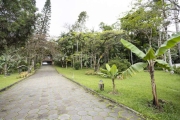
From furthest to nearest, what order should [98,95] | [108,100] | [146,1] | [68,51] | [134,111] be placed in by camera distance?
[68,51] < [146,1] < [98,95] < [108,100] < [134,111]

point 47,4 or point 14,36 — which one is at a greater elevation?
point 47,4

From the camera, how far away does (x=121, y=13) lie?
1133 cm

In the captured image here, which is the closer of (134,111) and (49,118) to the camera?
(49,118)

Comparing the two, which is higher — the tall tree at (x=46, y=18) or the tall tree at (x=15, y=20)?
the tall tree at (x=46, y=18)

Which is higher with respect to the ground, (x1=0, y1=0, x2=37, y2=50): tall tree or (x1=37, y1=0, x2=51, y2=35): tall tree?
(x1=37, y1=0, x2=51, y2=35): tall tree

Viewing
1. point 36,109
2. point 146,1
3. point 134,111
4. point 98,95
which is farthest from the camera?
point 146,1

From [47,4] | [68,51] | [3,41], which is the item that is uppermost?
[47,4]

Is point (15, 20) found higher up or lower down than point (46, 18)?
lower down

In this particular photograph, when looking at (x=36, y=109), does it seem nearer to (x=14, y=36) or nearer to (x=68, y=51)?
(x=14, y=36)

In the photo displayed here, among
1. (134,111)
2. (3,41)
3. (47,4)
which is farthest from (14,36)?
(47,4)

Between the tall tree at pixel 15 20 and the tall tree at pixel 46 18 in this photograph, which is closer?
the tall tree at pixel 15 20

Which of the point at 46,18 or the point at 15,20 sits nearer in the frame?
the point at 15,20

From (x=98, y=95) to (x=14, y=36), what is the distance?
5337 millimetres

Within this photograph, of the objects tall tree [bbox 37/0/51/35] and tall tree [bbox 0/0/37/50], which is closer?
tall tree [bbox 0/0/37/50]
